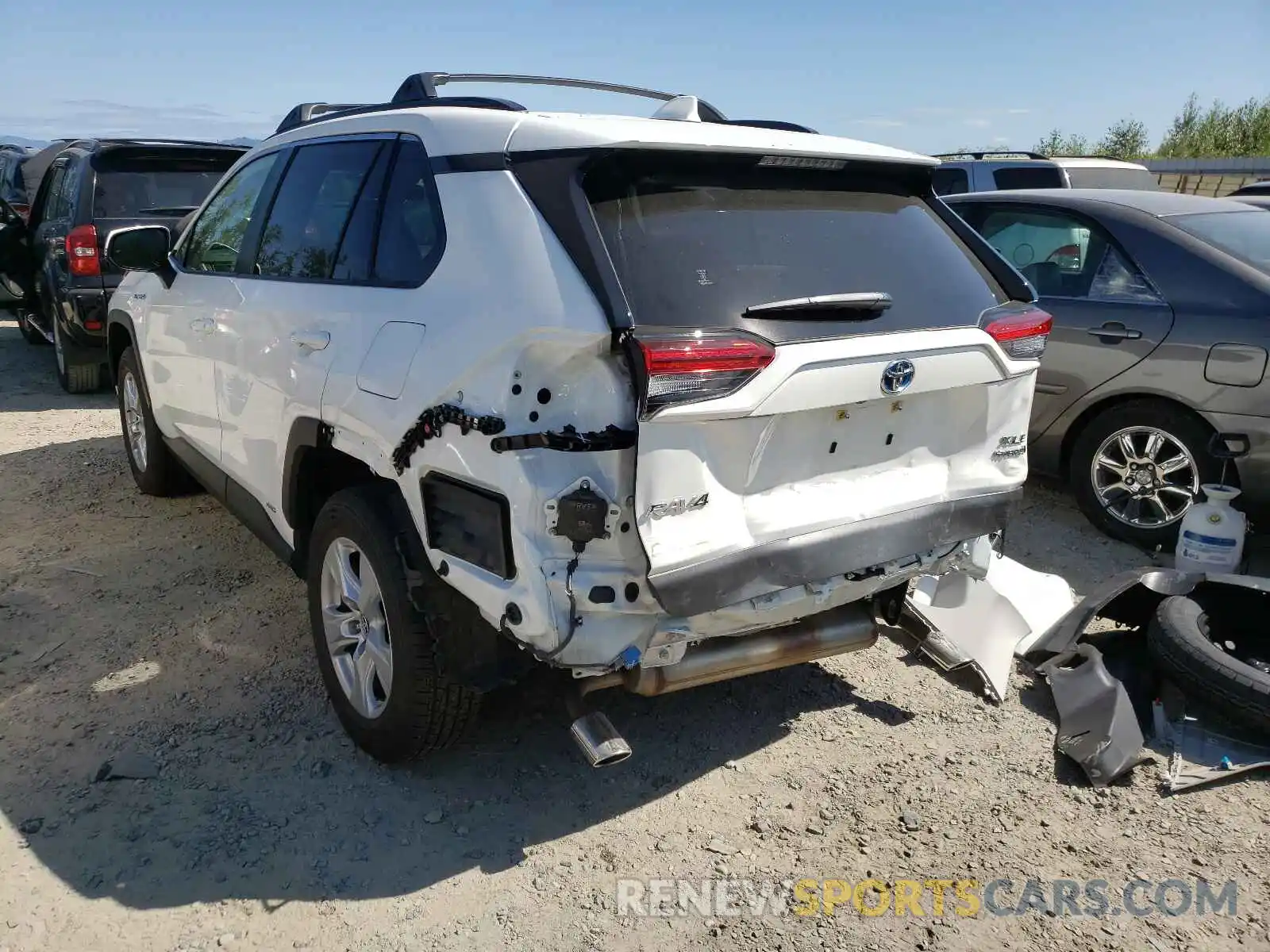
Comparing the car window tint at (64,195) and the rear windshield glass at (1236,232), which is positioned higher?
the rear windshield glass at (1236,232)

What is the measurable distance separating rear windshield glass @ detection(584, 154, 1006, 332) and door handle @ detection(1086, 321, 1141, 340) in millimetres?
2318

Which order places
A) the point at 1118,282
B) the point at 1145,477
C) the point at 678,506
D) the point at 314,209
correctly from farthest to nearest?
the point at 1118,282 → the point at 1145,477 → the point at 314,209 → the point at 678,506

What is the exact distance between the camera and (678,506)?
2.38 metres

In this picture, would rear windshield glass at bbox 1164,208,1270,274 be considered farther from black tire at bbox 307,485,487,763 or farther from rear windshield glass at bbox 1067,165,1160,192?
rear windshield glass at bbox 1067,165,1160,192

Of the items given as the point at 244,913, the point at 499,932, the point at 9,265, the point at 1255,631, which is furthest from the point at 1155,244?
the point at 9,265

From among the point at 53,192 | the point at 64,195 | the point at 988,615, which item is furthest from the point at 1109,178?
the point at 53,192

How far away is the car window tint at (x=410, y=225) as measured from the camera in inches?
110

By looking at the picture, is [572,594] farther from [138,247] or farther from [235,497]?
[138,247]

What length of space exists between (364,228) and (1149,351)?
388 centimetres

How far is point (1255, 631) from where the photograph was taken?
380 cm

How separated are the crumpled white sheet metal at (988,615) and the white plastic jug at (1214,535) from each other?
27.2 inches

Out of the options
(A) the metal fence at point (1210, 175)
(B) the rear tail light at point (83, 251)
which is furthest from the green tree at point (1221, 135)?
(B) the rear tail light at point (83, 251)

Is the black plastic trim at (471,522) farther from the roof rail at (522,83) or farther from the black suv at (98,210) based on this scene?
the black suv at (98,210)

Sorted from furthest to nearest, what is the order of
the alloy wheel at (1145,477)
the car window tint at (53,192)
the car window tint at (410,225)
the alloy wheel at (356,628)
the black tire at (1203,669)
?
the car window tint at (53,192) < the alloy wheel at (1145,477) < the black tire at (1203,669) < the alloy wheel at (356,628) < the car window tint at (410,225)
